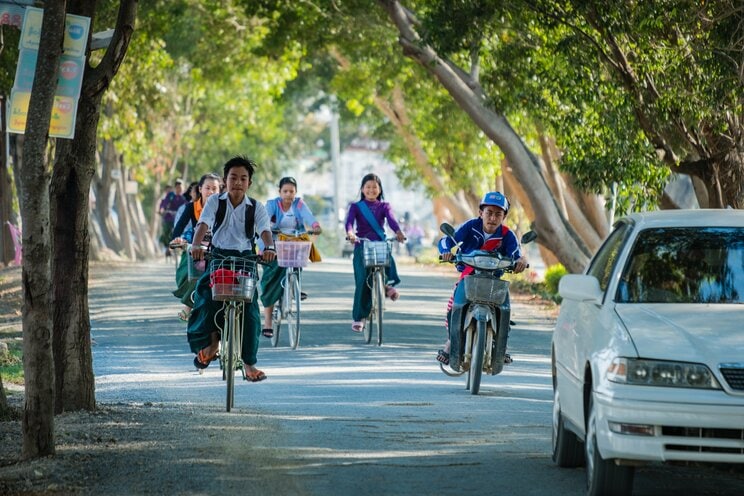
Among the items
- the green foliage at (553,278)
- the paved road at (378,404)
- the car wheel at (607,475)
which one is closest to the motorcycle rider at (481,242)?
the paved road at (378,404)

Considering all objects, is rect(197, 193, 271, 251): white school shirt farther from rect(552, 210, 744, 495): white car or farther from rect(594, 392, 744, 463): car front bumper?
rect(594, 392, 744, 463): car front bumper

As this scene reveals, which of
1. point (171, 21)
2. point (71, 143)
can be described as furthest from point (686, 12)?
point (171, 21)

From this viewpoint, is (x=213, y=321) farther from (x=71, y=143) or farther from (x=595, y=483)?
(x=595, y=483)

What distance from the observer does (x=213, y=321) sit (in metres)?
12.9

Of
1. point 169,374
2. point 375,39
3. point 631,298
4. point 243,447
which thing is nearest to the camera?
point 631,298

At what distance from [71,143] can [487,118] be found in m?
15.9

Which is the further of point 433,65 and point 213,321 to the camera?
point 433,65

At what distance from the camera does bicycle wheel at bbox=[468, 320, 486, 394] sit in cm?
1339

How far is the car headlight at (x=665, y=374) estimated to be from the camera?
7.53 meters

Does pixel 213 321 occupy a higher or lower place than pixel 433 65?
lower

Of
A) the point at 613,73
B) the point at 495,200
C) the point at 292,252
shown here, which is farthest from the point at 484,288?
the point at 613,73

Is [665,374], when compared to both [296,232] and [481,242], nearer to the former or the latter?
[481,242]

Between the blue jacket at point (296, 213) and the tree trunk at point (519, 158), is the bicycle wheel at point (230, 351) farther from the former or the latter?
the tree trunk at point (519, 158)

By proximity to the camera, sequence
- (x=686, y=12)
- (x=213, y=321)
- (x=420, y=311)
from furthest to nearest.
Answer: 1. (x=420, y=311)
2. (x=686, y=12)
3. (x=213, y=321)
